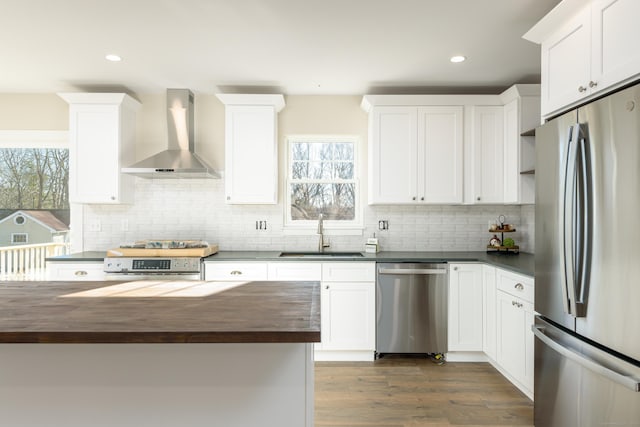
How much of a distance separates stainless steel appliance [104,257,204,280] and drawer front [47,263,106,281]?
13 centimetres


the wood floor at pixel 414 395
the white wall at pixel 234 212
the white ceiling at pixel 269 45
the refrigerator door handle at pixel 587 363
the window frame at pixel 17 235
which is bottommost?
the wood floor at pixel 414 395

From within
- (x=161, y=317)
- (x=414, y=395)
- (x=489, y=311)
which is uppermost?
(x=161, y=317)

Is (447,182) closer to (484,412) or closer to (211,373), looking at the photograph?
(484,412)

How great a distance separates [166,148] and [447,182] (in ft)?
9.78

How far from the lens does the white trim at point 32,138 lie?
3.88 metres

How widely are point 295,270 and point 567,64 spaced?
8.13 feet

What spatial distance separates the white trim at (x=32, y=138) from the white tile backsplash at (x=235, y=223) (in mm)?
778

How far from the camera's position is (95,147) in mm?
3605

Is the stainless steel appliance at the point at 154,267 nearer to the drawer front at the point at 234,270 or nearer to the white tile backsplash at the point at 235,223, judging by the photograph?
the drawer front at the point at 234,270

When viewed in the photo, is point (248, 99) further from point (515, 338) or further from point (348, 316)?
point (515, 338)

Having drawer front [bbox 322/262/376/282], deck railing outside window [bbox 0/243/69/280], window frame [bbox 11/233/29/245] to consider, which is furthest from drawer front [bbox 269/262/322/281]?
window frame [bbox 11/233/29/245]

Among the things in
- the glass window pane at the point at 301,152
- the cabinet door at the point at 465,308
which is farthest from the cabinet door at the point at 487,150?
the glass window pane at the point at 301,152

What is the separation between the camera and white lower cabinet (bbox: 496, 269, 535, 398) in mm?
2541

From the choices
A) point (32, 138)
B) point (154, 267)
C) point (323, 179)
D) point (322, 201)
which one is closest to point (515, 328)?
point (322, 201)
